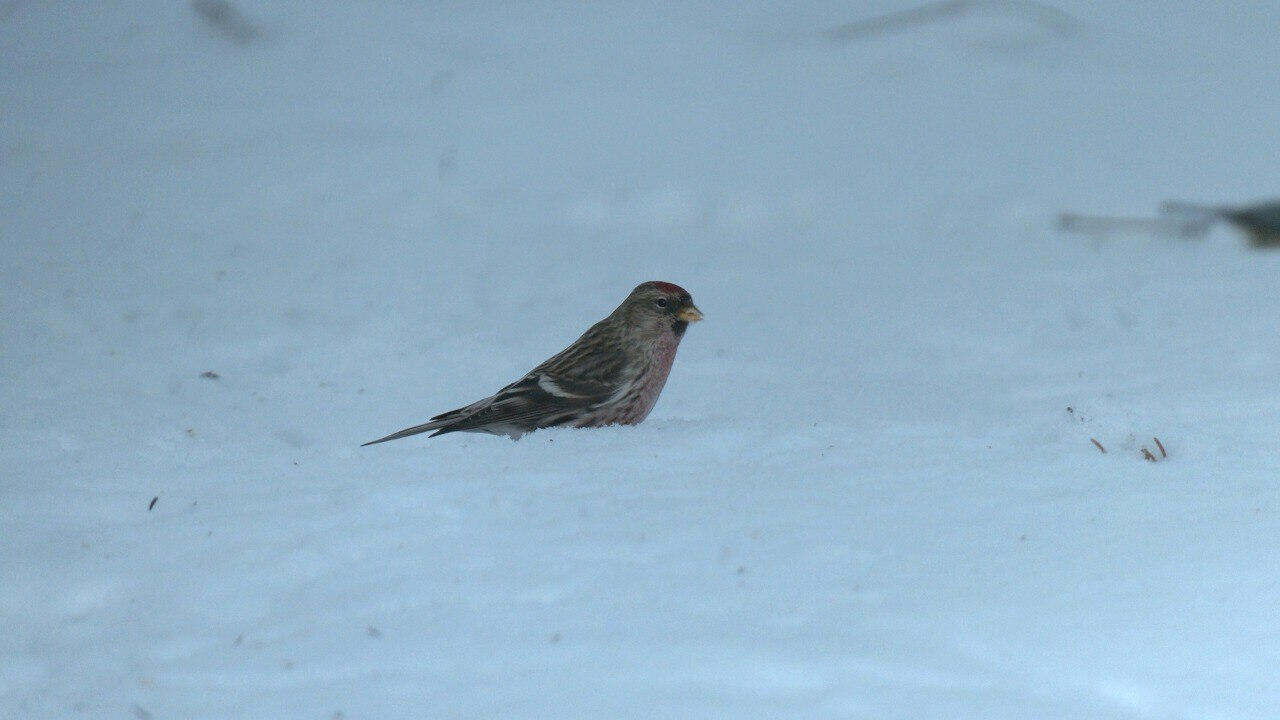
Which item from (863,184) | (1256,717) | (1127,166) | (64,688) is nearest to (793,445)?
(1256,717)

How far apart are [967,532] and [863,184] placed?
507cm

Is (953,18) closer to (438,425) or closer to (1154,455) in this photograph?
(1154,455)

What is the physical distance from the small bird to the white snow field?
0.21 m

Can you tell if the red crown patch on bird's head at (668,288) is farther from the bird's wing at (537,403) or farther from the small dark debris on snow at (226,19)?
the small dark debris on snow at (226,19)

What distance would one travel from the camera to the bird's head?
153 inches

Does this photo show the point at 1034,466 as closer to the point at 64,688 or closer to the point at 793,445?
the point at 793,445

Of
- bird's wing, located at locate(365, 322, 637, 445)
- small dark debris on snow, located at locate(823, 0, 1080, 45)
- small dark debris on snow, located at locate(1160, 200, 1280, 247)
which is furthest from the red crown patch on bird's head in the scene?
small dark debris on snow, located at locate(823, 0, 1080, 45)

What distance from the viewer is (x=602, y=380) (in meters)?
3.74

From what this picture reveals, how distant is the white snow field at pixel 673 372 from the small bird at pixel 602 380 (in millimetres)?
210

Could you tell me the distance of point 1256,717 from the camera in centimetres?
203

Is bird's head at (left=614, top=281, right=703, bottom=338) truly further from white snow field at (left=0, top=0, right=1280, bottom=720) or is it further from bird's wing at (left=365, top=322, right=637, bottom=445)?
white snow field at (left=0, top=0, right=1280, bottom=720)

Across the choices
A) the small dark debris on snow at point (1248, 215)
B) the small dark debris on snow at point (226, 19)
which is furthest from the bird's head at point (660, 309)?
the small dark debris on snow at point (226, 19)

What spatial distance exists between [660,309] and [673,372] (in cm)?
101

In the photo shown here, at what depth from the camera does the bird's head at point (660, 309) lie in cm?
390
